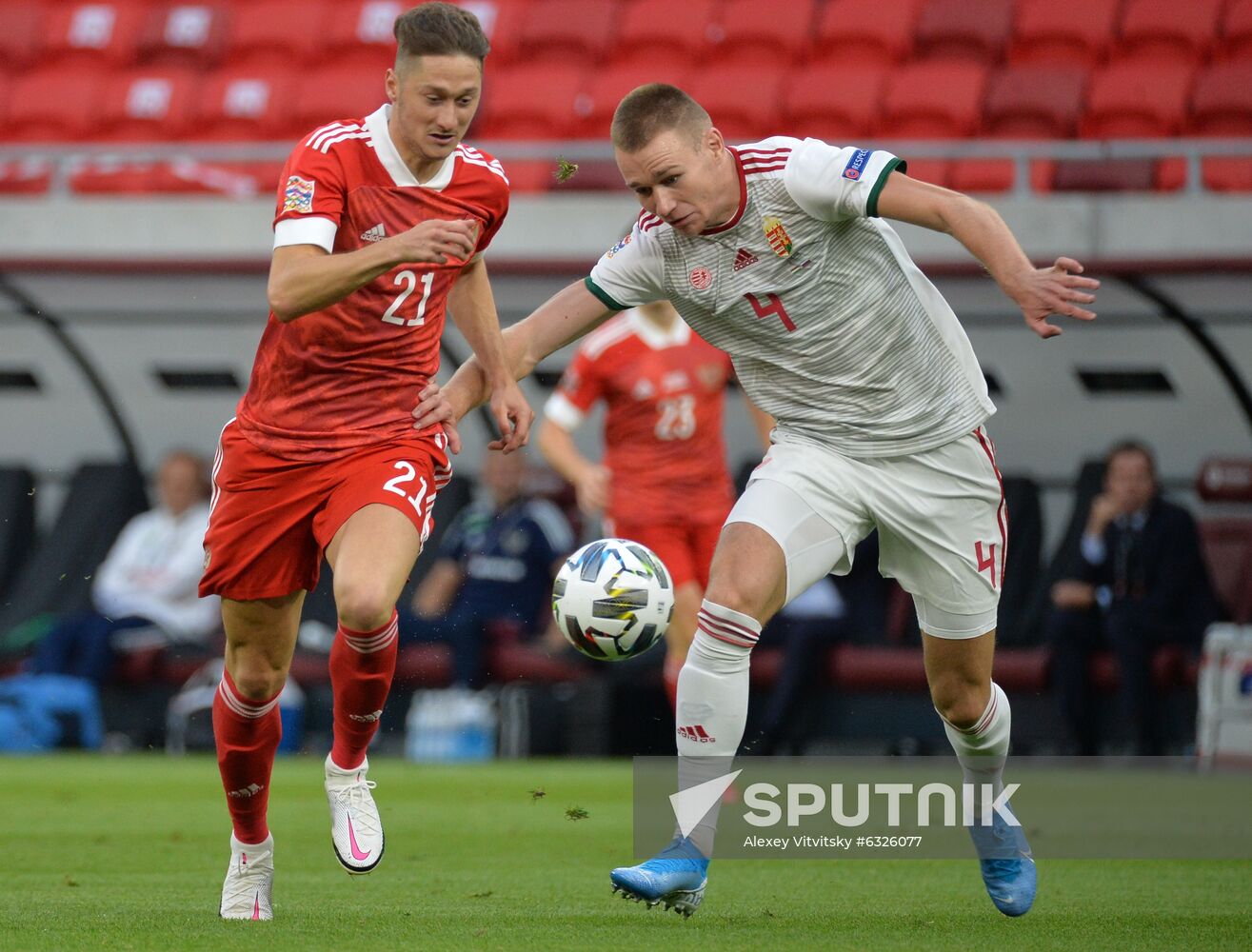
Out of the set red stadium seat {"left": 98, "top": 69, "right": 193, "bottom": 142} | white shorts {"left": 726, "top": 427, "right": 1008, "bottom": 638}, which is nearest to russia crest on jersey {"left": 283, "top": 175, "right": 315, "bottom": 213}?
white shorts {"left": 726, "top": 427, "right": 1008, "bottom": 638}

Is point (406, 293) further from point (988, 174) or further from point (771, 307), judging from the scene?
point (988, 174)

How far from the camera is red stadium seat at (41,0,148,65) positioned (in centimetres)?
1628

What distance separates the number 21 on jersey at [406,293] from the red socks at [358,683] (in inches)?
32.0

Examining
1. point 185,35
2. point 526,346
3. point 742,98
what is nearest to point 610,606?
point 526,346

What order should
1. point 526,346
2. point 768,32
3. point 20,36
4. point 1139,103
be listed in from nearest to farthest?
point 526,346 → point 1139,103 → point 768,32 → point 20,36

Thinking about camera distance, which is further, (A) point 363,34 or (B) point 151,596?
(A) point 363,34

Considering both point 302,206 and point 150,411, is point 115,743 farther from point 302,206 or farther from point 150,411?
point 302,206

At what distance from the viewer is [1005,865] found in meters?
5.21

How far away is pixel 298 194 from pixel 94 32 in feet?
40.6

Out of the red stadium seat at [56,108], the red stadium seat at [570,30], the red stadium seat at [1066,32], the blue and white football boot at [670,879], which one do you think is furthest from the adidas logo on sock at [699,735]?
the red stadium seat at [56,108]

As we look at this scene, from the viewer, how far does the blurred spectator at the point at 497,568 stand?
464 inches

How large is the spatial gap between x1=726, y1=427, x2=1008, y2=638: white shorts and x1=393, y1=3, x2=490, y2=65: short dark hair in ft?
4.52

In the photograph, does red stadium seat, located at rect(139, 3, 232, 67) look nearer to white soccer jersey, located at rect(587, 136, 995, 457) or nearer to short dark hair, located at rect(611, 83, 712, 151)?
white soccer jersey, located at rect(587, 136, 995, 457)

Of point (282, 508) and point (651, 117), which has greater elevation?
point (651, 117)
